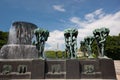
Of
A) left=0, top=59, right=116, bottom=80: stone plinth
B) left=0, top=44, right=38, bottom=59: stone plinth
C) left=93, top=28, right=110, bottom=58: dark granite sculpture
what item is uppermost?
left=93, top=28, right=110, bottom=58: dark granite sculpture

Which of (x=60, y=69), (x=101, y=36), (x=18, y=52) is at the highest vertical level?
(x=101, y=36)

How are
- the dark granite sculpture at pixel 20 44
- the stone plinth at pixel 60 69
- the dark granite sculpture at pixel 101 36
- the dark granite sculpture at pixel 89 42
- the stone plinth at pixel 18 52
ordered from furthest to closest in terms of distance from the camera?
the dark granite sculpture at pixel 20 44 < the stone plinth at pixel 18 52 < the dark granite sculpture at pixel 89 42 < the dark granite sculpture at pixel 101 36 < the stone plinth at pixel 60 69

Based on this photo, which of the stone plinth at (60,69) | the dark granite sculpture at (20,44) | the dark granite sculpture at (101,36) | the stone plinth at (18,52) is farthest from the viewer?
the dark granite sculpture at (20,44)

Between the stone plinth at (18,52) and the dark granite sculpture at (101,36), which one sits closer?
the dark granite sculpture at (101,36)

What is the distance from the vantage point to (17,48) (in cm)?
2564

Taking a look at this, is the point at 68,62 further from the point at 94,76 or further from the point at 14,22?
the point at 14,22

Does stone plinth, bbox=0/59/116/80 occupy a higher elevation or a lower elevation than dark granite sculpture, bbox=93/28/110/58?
lower

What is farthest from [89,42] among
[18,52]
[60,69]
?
[18,52]

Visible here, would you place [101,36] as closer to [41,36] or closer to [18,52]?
[41,36]

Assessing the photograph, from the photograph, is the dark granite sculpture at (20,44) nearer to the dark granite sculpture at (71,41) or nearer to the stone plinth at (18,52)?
the stone plinth at (18,52)

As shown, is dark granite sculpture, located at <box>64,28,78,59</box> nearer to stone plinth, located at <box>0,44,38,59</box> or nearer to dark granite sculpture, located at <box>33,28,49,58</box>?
dark granite sculpture, located at <box>33,28,49,58</box>

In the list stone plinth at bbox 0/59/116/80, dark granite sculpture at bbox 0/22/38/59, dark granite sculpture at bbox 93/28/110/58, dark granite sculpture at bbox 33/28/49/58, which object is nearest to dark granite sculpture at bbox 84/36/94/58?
dark granite sculpture at bbox 93/28/110/58

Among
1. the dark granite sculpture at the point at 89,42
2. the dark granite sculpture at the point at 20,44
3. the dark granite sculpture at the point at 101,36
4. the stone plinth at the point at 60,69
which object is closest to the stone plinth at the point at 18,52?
the dark granite sculpture at the point at 20,44

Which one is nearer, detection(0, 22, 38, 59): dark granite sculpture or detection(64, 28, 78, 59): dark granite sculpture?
detection(64, 28, 78, 59): dark granite sculpture
